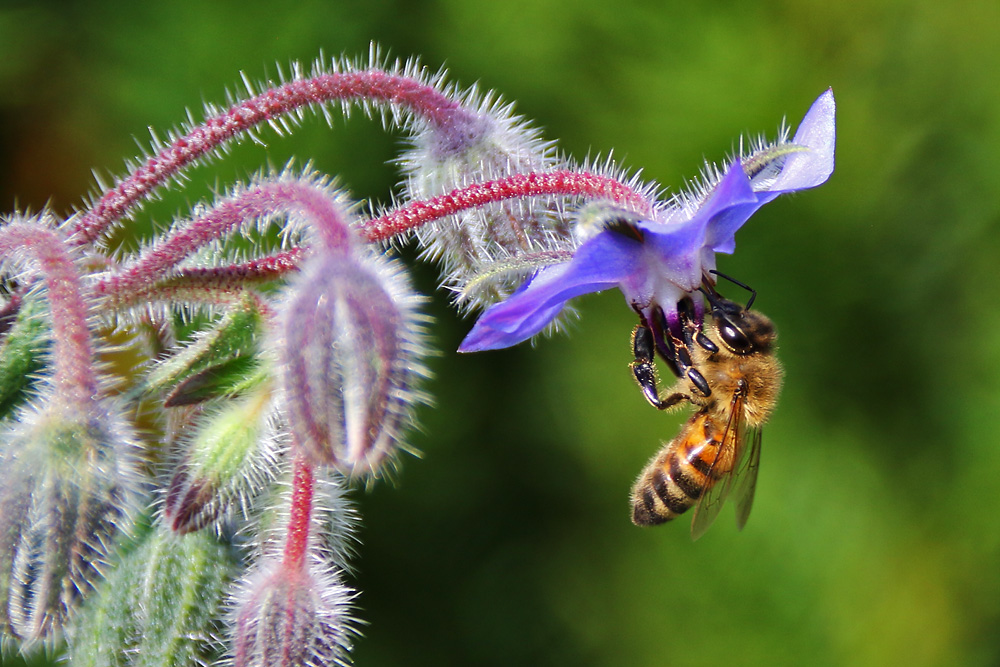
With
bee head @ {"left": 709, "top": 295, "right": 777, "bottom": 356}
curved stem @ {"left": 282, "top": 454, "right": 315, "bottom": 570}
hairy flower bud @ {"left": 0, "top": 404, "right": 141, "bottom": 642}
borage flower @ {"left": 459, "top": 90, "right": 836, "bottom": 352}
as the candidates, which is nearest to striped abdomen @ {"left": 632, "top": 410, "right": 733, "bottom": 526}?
bee head @ {"left": 709, "top": 295, "right": 777, "bottom": 356}

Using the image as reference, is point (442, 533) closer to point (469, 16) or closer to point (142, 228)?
point (142, 228)

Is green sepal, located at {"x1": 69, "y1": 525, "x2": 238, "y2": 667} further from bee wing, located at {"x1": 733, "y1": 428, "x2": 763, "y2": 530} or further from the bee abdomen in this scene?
bee wing, located at {"x1": 733, "y1": 428, "x2": 763, "y2": 530}

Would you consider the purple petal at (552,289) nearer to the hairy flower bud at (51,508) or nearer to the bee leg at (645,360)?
the bee leg at (645,360)

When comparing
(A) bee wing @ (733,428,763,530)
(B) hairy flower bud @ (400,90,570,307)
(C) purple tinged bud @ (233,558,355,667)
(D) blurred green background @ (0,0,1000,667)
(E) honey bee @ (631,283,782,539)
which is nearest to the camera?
(C) purple tinged bud @ (233,558,355,667)

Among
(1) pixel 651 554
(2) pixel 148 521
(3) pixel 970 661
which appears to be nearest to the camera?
(2) pixel 148 521

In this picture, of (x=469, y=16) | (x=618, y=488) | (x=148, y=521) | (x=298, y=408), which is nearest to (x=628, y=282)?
(x=298, y=408)

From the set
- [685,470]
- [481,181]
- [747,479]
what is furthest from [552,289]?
[747,479]
